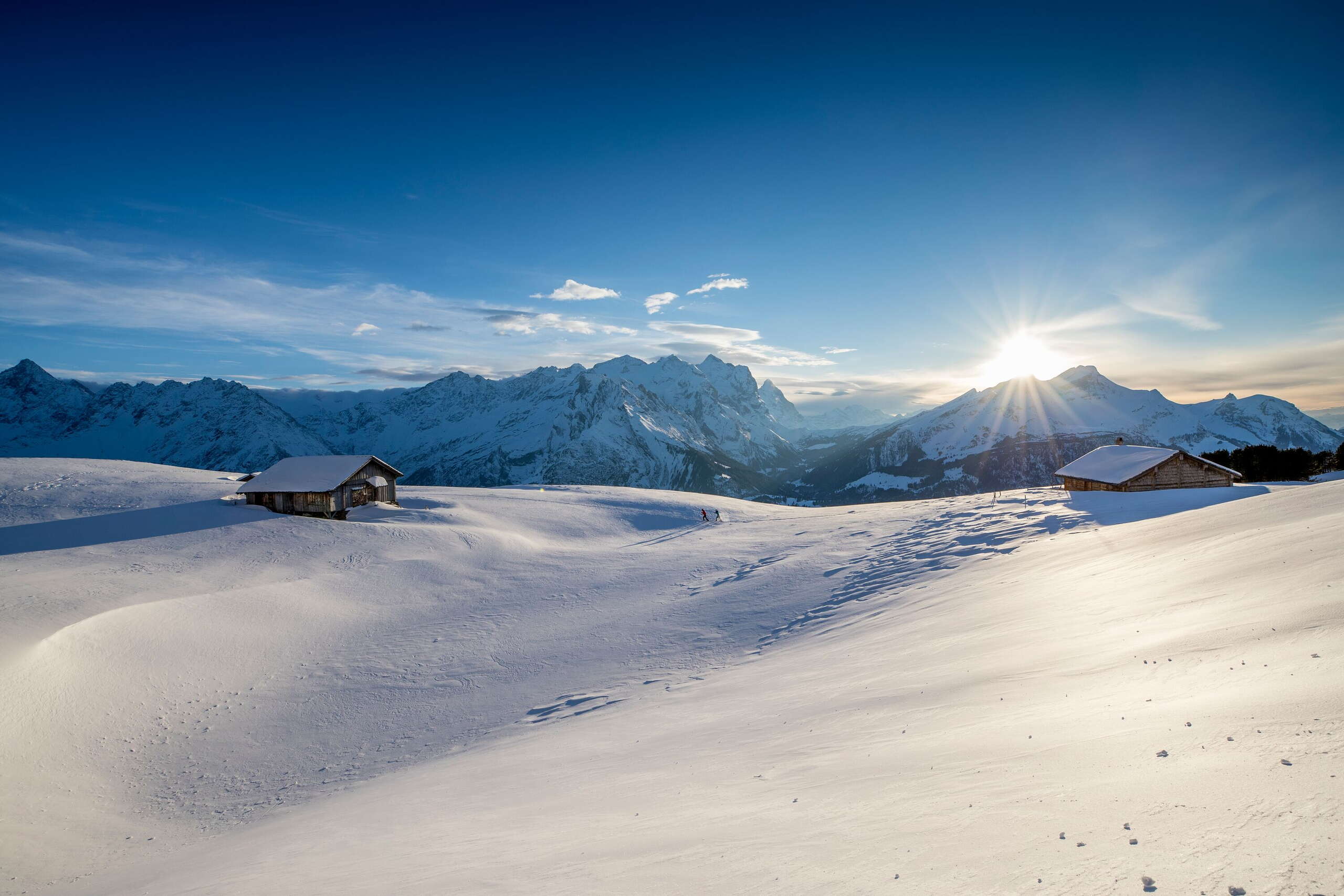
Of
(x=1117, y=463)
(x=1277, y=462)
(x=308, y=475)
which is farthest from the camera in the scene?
(x=1277, y=462)

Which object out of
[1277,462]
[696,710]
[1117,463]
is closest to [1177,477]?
[1117,463]

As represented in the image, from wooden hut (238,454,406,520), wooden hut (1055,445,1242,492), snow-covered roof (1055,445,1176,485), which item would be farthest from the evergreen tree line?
wooden hut (238,454,406,520)

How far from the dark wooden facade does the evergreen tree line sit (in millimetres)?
20720

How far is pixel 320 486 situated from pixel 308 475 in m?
2.68

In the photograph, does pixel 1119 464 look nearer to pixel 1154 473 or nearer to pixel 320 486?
→ pixel 1154 473

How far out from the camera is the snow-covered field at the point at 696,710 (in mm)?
4805

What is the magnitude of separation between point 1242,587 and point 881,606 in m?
9.46

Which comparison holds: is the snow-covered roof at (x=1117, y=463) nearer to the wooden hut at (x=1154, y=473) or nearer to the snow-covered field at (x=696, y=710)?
the wooden hut at (x=1154, y=473)

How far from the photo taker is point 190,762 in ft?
47.2

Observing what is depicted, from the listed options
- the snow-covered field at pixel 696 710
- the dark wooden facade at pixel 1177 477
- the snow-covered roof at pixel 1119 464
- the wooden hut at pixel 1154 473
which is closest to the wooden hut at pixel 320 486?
the snow-covered field at pixel 696 710

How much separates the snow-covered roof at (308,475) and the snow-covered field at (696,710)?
7.82 m

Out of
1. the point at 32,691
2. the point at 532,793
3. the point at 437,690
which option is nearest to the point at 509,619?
the point at 437,690

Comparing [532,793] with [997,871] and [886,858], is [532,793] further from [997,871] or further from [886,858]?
[997,871]

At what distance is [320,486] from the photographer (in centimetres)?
3950
